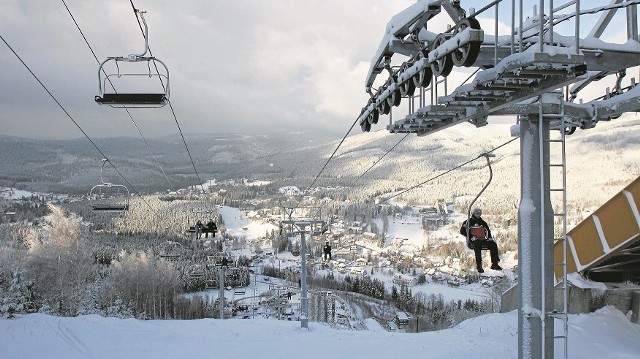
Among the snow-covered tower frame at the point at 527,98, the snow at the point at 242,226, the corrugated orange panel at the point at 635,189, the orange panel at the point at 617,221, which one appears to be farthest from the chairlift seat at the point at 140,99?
the snow at the point at 242,226

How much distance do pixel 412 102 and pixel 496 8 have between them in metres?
2.07

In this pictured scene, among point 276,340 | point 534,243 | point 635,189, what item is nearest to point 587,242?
point 635,189

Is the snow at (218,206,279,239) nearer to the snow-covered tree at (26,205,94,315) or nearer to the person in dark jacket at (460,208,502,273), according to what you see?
the snow-covered tree at (26,205,94,315)

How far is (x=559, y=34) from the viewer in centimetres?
614

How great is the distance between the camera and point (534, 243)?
6145mm

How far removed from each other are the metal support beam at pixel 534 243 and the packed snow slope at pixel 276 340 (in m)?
3.75

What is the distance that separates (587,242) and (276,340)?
721 centimetres

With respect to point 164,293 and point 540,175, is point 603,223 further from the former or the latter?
point 164,293

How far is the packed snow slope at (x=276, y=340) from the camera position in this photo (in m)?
10.3

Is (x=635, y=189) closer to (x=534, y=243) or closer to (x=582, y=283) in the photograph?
(x=582, y=283)

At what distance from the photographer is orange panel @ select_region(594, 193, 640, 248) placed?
30.5 feet

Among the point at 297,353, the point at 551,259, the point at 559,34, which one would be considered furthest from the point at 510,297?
the point at 559,34

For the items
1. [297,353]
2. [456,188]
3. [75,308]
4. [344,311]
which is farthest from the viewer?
[456,188]

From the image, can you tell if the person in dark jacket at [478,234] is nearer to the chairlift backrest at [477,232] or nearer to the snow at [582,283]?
the chairlift backrest at [477,232]
